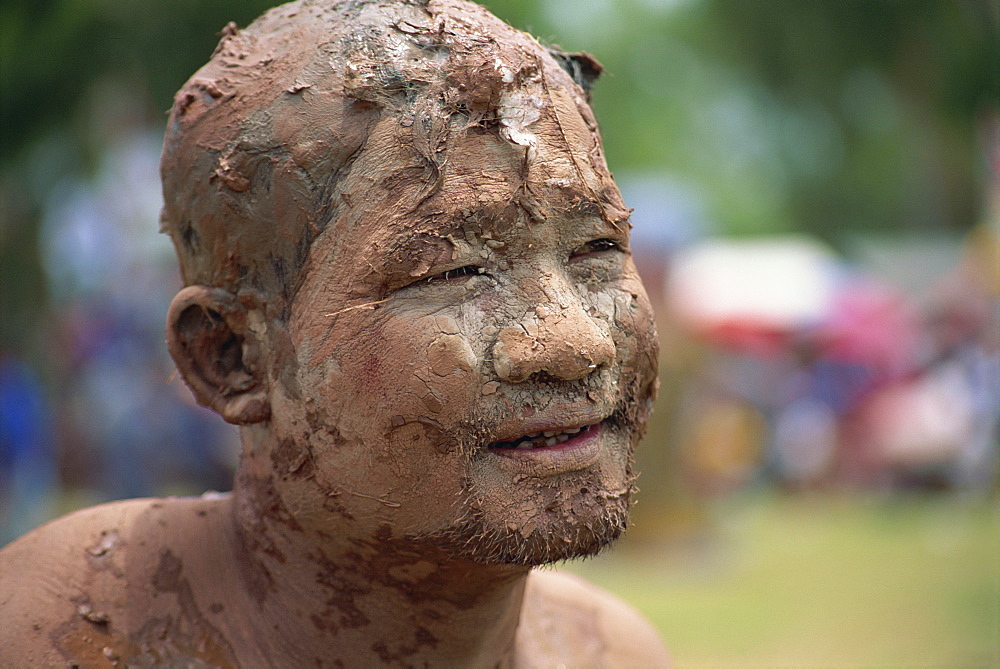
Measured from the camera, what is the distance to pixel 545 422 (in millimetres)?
1845

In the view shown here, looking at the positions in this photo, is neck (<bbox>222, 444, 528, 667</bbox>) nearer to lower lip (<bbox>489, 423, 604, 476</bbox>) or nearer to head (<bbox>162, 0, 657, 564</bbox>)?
head (<bbox>162, 0, 657, 564</bbox>)

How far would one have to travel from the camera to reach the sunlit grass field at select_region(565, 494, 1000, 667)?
653cm

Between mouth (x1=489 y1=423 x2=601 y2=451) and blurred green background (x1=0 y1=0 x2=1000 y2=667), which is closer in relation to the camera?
mouth (x1=489 y1=423 x2=601 y2=451)

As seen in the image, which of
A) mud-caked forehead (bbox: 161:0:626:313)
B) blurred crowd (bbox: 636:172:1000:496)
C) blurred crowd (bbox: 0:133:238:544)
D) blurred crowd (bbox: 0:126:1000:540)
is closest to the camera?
mud-caked forehead (bbox: 161:0:626:313)

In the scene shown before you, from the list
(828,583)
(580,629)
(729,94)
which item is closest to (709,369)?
(828,583)

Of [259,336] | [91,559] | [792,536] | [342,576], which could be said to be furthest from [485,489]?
[792,536]

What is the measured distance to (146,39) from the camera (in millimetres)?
6012

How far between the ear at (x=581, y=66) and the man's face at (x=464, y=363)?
0.37m

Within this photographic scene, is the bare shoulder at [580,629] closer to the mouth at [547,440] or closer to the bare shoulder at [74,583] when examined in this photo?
the mouth at [547,440]

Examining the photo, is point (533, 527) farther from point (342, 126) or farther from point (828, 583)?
point (828, 583)

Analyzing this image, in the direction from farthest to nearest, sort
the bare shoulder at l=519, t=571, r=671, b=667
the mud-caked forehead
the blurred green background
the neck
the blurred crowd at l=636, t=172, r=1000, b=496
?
1. the blurred crowd at l=636, t=172, r=1000, b=496
2. the blurred green background
3. the bare shoulder at l=519, t=571, r=671, b=667
4. the neck
5. the mud-caked forehead

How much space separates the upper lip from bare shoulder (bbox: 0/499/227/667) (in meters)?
0.93

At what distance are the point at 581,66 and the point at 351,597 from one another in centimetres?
127

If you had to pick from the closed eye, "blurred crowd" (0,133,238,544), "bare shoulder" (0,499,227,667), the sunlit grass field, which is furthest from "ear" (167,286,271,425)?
"blurred crowd" (0,133,238,544)
